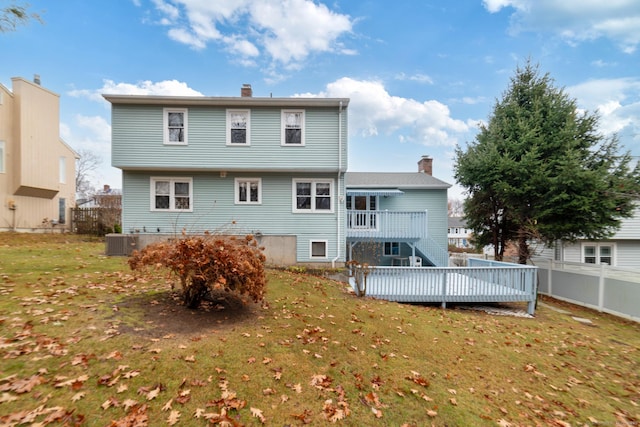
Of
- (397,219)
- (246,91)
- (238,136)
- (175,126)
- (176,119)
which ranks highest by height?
(246,91)

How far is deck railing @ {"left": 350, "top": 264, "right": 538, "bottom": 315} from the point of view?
9.20 metres

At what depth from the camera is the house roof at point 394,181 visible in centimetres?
1686

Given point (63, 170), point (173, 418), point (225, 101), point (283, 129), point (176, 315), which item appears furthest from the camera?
point (63, 170)

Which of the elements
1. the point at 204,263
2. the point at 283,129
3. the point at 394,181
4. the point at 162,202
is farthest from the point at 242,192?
the point at 394,181

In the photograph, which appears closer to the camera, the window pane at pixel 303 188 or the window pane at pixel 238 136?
the window pane at pixel 238 136

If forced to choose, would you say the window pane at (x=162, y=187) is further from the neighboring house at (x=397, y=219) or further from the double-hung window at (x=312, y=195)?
the neighboring house at (x=397, y=219)

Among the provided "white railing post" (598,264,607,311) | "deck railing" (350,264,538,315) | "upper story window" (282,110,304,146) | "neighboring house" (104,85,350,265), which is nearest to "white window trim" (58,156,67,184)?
"neighboring house" (104,85,350,265)

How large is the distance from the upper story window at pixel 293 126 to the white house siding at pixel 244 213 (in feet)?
5.20

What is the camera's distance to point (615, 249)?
54.5 feet

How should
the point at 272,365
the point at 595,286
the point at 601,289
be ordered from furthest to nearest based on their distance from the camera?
the point at 595,286 → the point at 601,289 → the point at 272,365

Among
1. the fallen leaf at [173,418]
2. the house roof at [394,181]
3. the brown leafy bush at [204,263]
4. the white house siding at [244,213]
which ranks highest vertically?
the house roof at [394,181]

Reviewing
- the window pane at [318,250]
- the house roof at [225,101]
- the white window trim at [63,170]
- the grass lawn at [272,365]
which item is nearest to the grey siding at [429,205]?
the window pane at [318,250]

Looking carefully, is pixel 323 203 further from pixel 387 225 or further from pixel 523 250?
pixel 523 250

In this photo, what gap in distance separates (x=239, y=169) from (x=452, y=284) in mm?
9644
